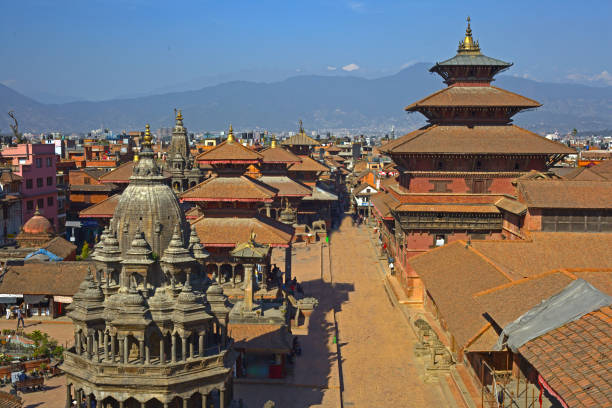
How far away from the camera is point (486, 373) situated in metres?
21.1

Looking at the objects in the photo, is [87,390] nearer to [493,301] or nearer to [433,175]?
[493,301]

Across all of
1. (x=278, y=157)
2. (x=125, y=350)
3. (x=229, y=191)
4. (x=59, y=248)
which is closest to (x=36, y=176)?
(x=59, y=248)

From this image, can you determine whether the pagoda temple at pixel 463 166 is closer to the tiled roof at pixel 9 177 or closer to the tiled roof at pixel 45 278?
the tiled roof at pixel 45 278

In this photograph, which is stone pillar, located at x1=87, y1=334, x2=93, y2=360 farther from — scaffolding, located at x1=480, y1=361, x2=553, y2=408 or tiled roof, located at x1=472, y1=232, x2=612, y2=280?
tiled roof, located at x1=472, y1=232, x2=612, y2=280

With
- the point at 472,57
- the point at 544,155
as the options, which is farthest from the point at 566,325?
the point at 472,57

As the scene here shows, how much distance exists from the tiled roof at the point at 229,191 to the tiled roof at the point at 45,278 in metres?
7.39

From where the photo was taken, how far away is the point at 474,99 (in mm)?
37625

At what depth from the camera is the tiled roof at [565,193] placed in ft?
97.0

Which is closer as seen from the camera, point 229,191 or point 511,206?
point 511,206

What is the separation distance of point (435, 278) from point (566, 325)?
13108 mm

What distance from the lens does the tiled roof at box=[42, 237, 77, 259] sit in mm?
41562

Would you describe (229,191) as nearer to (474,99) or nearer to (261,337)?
(261,337)

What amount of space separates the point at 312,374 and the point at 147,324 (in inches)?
408

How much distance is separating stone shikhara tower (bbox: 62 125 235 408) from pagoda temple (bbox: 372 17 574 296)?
62.5ft
